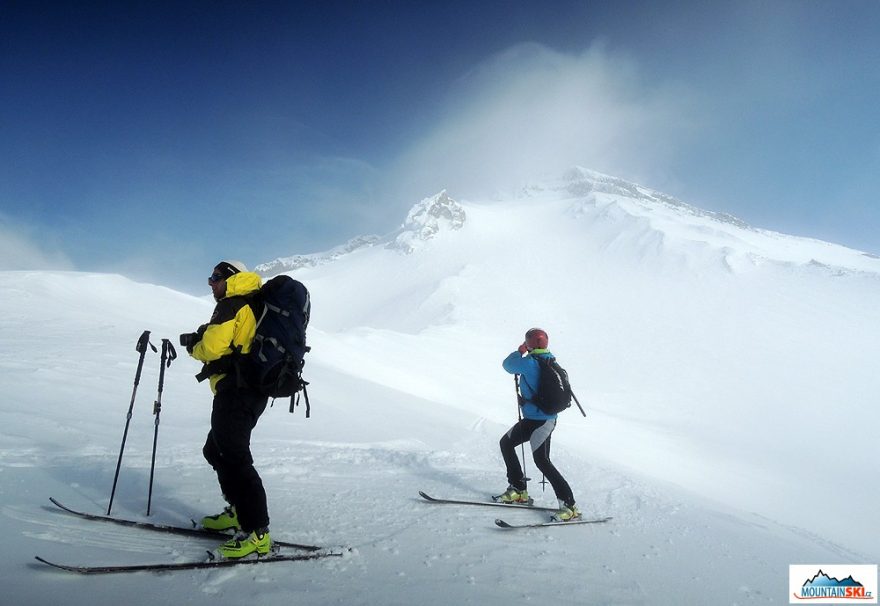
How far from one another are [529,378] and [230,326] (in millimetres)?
3646

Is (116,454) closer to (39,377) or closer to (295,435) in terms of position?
(295,435)

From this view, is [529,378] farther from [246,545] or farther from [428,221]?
[428,221]

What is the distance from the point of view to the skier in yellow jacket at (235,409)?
3.63m

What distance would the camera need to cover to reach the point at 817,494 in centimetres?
1700

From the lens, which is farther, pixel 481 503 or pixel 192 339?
pixel 481 503

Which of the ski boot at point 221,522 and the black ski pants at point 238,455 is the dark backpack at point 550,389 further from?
the ski boot at point 221,522

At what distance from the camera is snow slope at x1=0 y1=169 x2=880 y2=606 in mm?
3756

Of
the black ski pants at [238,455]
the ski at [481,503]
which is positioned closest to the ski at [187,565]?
the black ski pants at [238,455]

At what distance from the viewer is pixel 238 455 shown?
3688 millimetres

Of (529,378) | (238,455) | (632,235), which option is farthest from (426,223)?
(238,455)

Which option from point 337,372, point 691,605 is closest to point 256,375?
point 691,605

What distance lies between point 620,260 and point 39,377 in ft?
233

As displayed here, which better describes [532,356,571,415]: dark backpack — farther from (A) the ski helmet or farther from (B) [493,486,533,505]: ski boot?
(A) the ski helmet

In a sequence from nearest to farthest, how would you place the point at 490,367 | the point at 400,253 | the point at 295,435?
the point at 295,435 < the point at 490,367 < the point at 400,253
